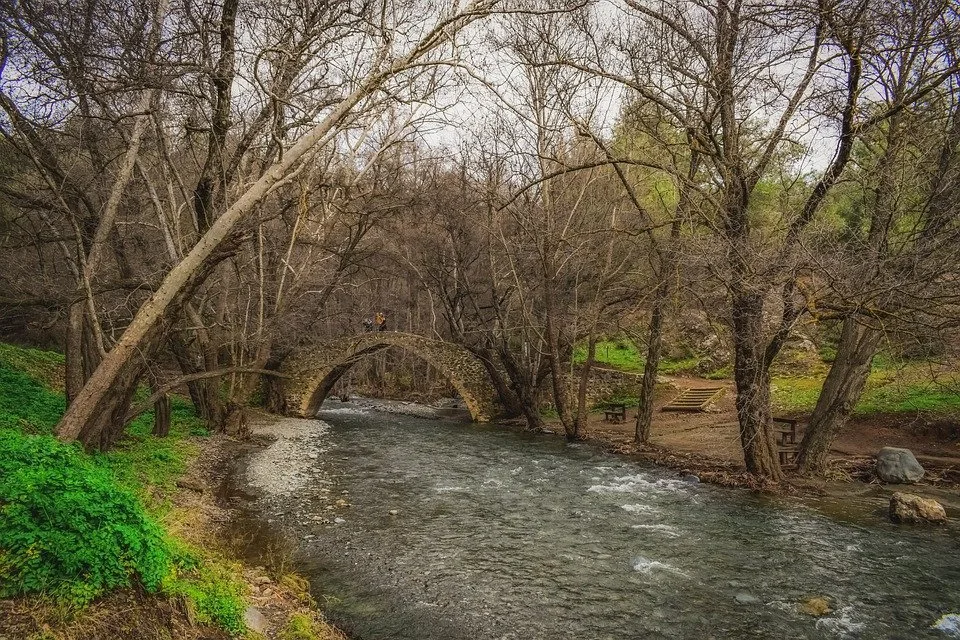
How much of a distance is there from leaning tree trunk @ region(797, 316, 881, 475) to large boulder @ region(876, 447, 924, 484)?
1.02 meters

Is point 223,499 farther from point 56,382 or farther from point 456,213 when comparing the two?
point 456,213

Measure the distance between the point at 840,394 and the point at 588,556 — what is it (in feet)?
24.5

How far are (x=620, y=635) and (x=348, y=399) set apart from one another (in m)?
24.4

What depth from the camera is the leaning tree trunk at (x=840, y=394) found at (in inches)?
471

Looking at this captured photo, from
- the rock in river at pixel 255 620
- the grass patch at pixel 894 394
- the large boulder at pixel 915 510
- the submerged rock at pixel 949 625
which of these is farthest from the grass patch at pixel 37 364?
the grass patch at pixel 894 394

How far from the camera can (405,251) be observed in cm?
2380

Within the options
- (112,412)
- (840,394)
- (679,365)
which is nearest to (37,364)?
(112,412)

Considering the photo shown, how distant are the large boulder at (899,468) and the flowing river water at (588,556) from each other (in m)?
1.99

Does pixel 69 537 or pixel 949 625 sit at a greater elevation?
pixel 69 537

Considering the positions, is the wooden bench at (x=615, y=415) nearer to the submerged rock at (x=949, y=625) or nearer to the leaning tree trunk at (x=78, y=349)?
the submerged rock at (x=949, y=625)

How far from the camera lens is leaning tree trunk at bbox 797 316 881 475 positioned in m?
12.0

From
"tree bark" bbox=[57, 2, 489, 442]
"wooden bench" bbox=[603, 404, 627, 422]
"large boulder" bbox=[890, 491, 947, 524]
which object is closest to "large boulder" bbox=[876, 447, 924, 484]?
"large boulder" bbox=[890, 491, 947, 524]

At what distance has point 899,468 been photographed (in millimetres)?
11812

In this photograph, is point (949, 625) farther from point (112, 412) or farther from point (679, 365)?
point (679, 365)
